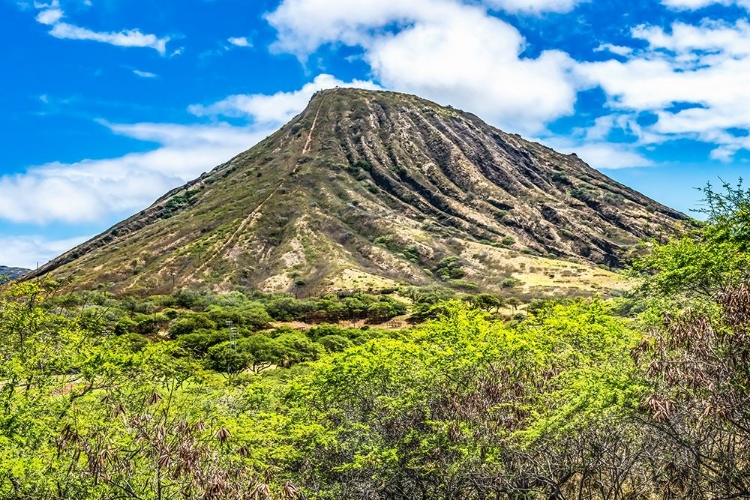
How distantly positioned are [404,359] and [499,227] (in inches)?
5150

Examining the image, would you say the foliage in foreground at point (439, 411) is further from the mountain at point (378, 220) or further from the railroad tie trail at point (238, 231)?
the railroad tie trail at point (238, 231)

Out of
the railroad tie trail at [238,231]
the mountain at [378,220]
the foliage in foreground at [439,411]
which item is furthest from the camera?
the railroad tie trail at [238,231]

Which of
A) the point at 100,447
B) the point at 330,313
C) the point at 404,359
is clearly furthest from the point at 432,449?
the point at 330,313

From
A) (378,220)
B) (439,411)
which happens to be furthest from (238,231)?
(439,411)

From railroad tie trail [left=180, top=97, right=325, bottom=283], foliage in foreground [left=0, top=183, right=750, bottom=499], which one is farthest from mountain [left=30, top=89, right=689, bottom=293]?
foliage in foreground [left=0, top=183, right=750, bottom=499]

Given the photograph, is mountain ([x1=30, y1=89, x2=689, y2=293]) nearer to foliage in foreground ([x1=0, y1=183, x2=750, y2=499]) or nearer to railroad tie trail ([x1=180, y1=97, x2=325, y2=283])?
railroad tie trail ([x1=180, y1=97, x2=325, y2=283])

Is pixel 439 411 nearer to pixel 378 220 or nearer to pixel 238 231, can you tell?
pixel 238 231

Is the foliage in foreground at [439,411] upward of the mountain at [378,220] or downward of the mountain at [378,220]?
downward

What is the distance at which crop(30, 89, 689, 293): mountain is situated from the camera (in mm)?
113875

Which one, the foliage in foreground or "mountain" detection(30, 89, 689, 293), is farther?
"mountain" detection(30, 89, 689, 293)

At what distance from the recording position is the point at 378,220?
137m

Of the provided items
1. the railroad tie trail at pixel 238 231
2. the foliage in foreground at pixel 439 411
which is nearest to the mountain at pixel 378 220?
the railroad tie trail at pixel 238 231

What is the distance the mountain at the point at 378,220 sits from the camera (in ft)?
374

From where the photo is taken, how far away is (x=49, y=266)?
161250mm
